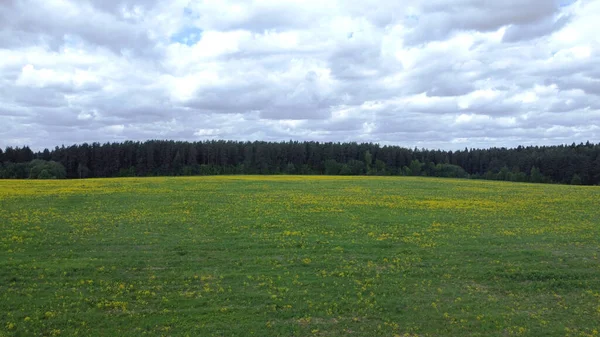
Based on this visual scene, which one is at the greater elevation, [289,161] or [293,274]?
[289,161]

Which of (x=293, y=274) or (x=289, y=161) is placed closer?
(x=293, y=274)

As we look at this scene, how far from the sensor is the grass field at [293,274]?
1148 centimetres

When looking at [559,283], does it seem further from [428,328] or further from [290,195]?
[290,195]

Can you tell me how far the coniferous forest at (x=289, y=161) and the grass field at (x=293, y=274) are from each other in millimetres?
78226

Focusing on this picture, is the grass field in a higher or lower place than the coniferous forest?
lower

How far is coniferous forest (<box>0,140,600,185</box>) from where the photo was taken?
100438mm

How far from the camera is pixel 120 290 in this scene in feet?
44.4

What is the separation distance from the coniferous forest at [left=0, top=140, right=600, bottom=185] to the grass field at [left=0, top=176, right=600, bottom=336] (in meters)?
78.2

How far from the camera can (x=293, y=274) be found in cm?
1557

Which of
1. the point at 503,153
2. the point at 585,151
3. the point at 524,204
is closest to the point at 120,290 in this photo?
the point at 524,204

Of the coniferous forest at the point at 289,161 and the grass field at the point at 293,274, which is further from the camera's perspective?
the coniferous forest at the point at 289,161

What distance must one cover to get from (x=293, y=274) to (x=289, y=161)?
10449 cm

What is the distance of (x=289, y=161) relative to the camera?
4719 inches

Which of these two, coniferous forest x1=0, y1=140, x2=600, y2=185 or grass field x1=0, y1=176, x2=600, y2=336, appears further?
coniferous forest x1=0, y1=140, x2=600, y2=185
